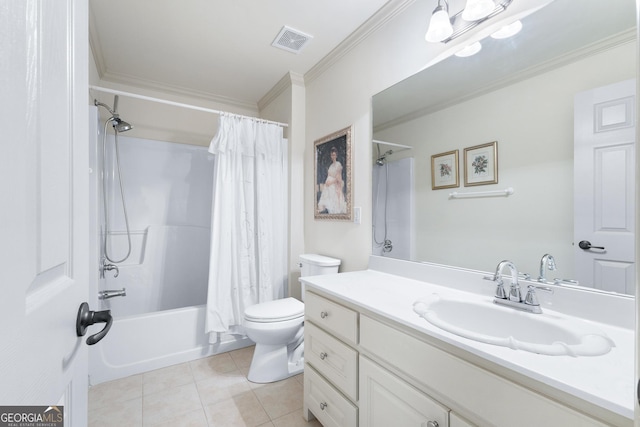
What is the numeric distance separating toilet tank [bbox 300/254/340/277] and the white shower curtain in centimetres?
36

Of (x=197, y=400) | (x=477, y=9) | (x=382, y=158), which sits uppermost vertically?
(x=477, y=9)

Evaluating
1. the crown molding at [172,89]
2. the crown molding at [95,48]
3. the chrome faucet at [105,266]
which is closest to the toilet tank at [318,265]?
the chrome faucet at [105,266]

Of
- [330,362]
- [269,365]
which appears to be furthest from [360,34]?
[269,365]

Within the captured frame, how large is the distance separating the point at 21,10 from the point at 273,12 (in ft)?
5.84

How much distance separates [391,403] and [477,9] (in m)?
1.65

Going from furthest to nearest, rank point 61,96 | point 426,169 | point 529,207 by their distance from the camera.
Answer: point 426,169
point 529,207
point 61,96

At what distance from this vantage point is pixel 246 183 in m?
2.37

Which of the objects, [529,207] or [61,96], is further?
[529,207]

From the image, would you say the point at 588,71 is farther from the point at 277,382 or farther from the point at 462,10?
the point at 277,382

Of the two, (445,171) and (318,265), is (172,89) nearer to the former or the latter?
(318,265)

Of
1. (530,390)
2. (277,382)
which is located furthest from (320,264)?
(530,390)

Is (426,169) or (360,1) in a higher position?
(360,1)

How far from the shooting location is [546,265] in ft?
3.49

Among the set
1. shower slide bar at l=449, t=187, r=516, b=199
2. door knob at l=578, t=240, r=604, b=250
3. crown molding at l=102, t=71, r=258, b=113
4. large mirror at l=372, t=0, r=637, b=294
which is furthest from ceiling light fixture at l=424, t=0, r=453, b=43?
crown molding at l=102, t=71, r=258, b=113
